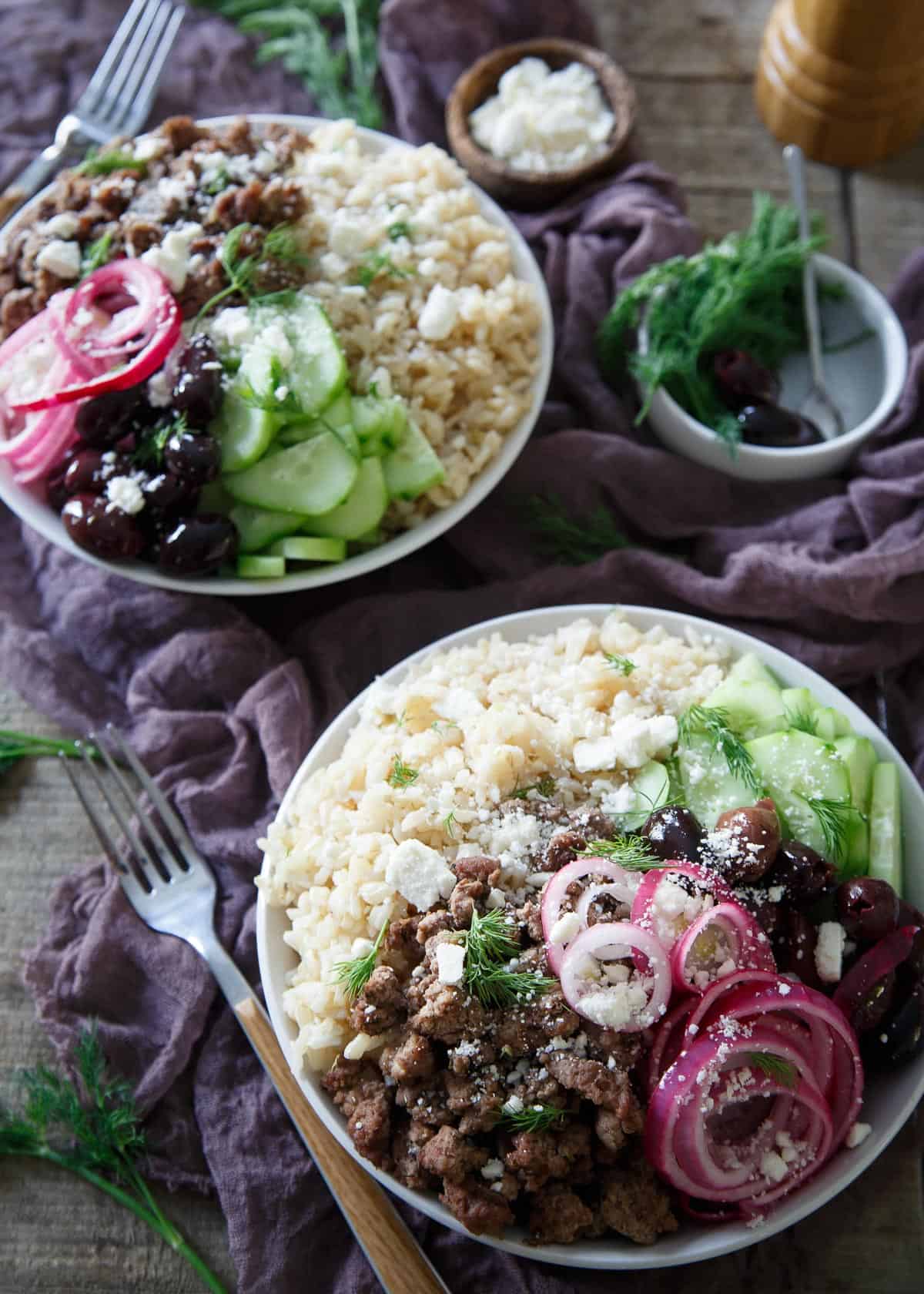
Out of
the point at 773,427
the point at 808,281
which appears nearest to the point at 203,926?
the point at 773,427

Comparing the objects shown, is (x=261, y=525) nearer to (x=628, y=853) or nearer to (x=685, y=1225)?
(x=628, y=853)

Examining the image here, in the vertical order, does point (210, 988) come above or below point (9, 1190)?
above

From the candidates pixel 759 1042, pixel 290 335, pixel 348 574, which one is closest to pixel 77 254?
pixel 290 335

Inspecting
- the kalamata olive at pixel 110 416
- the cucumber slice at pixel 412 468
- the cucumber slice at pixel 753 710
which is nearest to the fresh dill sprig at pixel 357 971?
the cucumber slice at pixel 753 710

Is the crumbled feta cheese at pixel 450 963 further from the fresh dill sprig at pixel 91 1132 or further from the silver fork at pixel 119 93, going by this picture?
the silver fork at pixel 119 93

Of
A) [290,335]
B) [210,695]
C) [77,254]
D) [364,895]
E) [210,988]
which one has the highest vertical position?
[77,254]

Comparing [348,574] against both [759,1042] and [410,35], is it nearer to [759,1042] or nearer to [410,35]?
[759,1042]

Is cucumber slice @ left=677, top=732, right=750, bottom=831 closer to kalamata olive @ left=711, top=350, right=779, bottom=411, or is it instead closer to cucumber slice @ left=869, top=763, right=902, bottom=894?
cucumber slice @ left=869, top=763, right=902, bottom=894

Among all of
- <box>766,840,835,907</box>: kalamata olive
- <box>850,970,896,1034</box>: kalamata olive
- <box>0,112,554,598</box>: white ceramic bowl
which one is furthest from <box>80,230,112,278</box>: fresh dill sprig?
<box>850,970,896,1034</box>: kalamata olive
